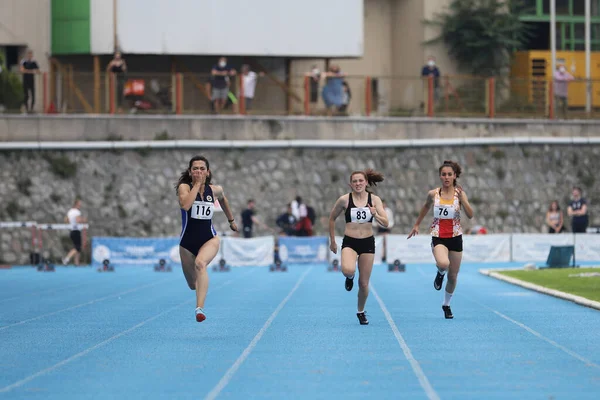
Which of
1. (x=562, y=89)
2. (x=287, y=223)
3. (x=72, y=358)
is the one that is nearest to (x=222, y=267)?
(x=287, y=223)

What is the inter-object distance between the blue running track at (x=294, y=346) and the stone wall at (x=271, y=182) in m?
14.7

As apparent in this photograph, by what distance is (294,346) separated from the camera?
1456 centimetres

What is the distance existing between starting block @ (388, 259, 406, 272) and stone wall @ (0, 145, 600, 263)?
7169 mm

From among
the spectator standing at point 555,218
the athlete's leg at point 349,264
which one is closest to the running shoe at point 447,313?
the athlete's leg at point 349,264

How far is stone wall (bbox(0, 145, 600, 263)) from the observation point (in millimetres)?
40219

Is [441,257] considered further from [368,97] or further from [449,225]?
[368,97]

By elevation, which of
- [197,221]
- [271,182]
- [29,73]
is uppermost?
[29,73]

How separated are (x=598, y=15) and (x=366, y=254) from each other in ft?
117

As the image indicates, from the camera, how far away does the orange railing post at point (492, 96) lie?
4256cm

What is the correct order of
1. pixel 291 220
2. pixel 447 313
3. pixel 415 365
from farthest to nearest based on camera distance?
pixel 291 220
pixel 447 313
pixel 415 365

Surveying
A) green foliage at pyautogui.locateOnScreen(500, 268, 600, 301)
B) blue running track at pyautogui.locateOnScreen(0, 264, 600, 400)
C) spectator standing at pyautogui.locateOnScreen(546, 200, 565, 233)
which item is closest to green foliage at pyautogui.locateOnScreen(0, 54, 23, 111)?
blue running track at pyautogui.locateOnScreen(0, 264, 600, 400)

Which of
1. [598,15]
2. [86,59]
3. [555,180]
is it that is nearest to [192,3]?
[86,59]

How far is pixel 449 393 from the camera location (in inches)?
418

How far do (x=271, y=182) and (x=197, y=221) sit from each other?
1013 inches
